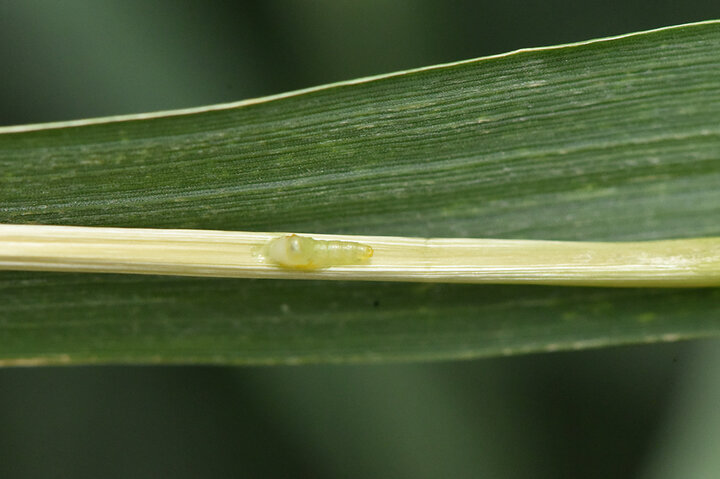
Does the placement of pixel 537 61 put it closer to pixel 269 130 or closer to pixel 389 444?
pixel 269 130

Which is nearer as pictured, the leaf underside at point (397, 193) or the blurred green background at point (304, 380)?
the leaf underside at point (397, 193)

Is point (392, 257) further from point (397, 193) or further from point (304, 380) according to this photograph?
point (304, 380)

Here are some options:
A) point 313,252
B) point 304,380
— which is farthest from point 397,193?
point 304,380

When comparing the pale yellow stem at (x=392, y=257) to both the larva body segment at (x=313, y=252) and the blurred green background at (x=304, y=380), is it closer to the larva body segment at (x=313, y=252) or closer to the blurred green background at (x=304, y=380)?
the larva body segment at (x=313, y=252)

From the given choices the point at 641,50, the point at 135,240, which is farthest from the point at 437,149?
the point at 135,240

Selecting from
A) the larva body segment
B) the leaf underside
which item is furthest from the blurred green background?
the larva body segment

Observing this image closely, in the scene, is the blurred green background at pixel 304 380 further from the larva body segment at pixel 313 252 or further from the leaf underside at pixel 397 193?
the larva body segment at pixel 313 252

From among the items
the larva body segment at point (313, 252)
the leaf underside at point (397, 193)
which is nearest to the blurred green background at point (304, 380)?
the leaf underside at point (397, 193)
